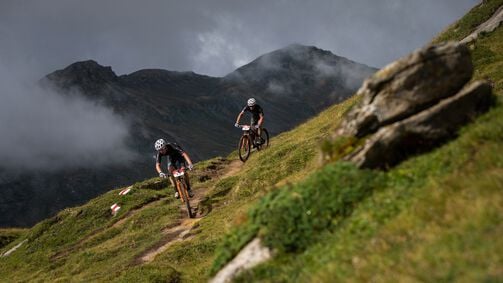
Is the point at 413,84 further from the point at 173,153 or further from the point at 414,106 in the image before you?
the point at 173,153

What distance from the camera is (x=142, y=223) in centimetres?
3181

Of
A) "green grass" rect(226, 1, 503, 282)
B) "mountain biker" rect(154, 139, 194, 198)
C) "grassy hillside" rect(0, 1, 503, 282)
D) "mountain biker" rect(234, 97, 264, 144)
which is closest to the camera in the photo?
"green grass" rect(226, 1, 503, 282)

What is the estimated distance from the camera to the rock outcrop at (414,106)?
34.9 feet

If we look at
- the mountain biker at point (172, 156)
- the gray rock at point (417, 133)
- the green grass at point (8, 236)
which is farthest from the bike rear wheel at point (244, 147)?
the green grass at point (8, 236)

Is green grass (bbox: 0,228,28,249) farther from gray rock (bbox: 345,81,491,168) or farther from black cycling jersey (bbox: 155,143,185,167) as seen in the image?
gray rock (bbox: 345,81,491,168)

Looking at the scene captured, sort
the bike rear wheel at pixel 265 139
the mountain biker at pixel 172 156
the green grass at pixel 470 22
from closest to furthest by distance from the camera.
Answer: the mountain biker at pixel 172 156 → the bike rear wheel at pixel 265 139 → the green grass at pixel 470 22

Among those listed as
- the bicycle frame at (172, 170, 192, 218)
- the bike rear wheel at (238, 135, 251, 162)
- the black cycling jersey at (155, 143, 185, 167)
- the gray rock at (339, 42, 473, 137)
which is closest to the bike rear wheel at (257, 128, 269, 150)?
the bike rear wheel at (238, 135, 251, 162)

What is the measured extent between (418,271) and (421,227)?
1297mm

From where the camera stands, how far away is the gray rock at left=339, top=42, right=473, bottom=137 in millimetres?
11156

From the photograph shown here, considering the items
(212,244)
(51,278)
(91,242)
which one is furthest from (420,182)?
(91,242)

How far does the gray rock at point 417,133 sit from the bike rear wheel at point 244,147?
2173 centimetres

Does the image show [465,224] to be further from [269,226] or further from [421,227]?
[269,226]

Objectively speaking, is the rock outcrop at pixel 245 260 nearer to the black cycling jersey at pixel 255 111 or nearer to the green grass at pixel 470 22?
the black cycling jersey at pixel 255 111

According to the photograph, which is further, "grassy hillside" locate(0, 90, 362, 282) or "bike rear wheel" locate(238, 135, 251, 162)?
"bike rear wheel" locate(238, 135, 251, 162)
